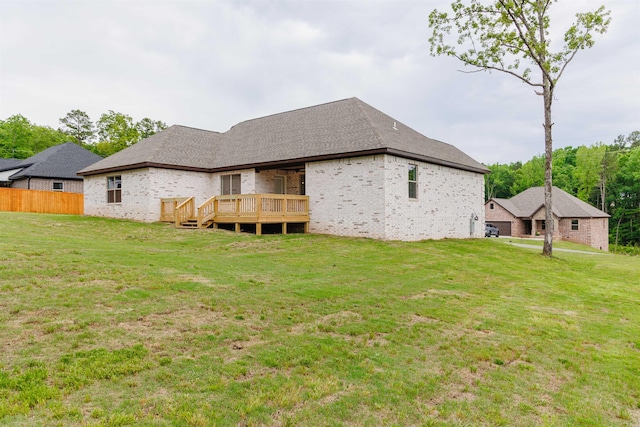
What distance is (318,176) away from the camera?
1733 cm

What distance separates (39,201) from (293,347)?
2805 centimetres

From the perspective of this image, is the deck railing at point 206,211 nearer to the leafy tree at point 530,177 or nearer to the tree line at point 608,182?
the tree line at point 608,182

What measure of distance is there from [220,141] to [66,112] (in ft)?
167

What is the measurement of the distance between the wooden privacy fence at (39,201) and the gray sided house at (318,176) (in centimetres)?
385

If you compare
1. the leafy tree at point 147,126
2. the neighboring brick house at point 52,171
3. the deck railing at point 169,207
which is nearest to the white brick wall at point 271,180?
→ the deck railing at point 169,207

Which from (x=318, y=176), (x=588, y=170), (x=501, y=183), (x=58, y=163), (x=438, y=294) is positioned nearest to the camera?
(x=438, y=294)

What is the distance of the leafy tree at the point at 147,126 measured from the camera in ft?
147

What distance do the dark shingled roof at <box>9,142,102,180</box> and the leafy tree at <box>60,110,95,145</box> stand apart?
105ft

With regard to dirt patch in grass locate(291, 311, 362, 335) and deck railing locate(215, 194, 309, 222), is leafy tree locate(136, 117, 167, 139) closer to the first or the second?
deck railing locate(215, 194, 309, 222)

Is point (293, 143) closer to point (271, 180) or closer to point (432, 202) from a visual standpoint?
point (271, 180)

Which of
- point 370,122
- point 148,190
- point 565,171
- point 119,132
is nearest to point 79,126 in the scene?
point 119,132

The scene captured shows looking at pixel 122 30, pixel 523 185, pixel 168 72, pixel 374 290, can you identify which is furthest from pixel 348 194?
pixel 523 185

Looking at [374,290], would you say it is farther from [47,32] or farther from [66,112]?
[66,112]

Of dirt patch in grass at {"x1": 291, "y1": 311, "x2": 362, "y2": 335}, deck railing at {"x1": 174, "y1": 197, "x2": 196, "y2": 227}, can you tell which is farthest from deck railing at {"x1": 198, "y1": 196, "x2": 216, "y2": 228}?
dirt patch in grass at {"x1": 291, "y1": 311, "x2": 362, "y2": 335}
